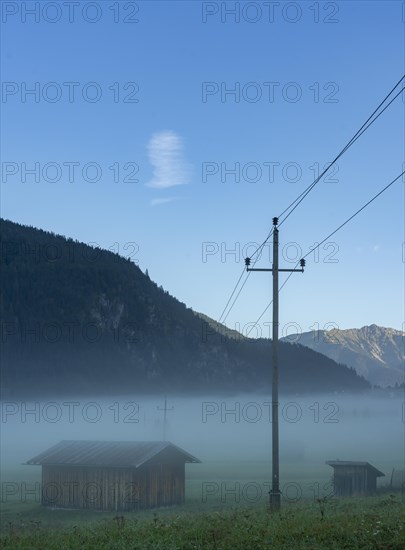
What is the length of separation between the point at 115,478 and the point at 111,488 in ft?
2.44

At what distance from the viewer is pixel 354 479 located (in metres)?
57.7

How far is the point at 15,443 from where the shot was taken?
525 ft

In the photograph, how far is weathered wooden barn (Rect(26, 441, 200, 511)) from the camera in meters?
54.5

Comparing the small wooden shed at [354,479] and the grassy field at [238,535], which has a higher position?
the grassy field at [238,535]

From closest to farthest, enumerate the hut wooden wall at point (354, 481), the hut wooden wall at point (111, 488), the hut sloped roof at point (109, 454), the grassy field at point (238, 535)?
the grassy field at point (238, 535) → the hut wooden wall at point (111, 488) → the hut sloped roof at point (109, 454) → the hut wooden wall at point (354, 481)

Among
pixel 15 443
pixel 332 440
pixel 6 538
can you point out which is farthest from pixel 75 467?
pixel 332 440

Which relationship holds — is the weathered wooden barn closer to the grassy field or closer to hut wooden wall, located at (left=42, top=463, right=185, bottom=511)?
hut wooden wall, located at (left=42, top=463, right=185, bottom=511)

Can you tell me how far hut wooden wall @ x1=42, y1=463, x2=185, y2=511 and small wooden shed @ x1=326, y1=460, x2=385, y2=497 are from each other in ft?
38.0

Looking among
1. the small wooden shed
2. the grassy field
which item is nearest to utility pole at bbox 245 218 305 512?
the grassy field

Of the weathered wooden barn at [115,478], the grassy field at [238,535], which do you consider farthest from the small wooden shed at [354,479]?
the grassy field at [238,535]

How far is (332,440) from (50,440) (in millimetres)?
61736

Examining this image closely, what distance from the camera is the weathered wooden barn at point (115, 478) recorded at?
5450 cm

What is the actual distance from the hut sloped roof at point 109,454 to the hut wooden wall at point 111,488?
0.57 m

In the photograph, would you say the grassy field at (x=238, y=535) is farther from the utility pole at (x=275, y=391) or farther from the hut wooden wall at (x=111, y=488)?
Result: the hut wooden wall at (x=111, y=488)
